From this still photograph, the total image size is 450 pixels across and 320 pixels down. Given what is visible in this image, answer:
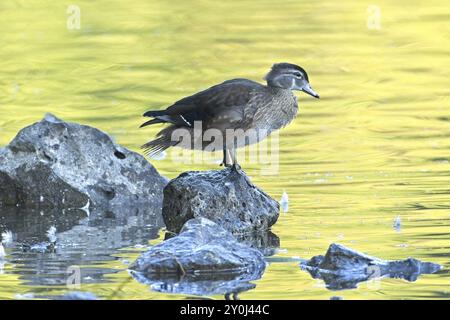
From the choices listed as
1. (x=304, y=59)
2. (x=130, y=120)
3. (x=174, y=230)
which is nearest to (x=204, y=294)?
(x=174, y=230)

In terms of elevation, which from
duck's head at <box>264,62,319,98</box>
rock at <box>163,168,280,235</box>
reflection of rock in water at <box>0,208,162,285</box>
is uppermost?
duck's head at <box>264,62,319,98</box>

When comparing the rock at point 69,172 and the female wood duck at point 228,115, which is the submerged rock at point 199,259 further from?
the rock at point 69,172

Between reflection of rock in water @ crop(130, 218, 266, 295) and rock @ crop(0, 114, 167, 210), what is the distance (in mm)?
2345

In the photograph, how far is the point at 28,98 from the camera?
684 inches

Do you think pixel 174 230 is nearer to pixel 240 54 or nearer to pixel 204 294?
pixel 204 294

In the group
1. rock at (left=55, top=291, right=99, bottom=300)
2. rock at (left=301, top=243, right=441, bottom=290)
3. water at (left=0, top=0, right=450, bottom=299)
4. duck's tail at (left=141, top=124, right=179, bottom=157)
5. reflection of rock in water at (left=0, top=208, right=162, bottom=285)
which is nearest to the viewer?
rock at (left=55, top=291, right=99, bottom=300)

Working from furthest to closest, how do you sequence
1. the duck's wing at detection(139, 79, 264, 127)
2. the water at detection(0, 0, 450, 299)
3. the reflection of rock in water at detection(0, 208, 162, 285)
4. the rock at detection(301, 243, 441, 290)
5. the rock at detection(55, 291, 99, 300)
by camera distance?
the duck's wing at detection(139, 79, 264, 127)
the water at detection(0, 0, 450, 299)
the reflection of rock in water at detection(0, 208, 162, 285)
the rock at detection(301, 243, 441, 290)
the rock at detection(55, 291, 99, 300)

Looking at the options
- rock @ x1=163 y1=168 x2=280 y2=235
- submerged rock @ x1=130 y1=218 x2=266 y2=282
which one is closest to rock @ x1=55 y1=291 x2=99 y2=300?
submerged rock @ x1=130 y1=218 x2=266 y2=282

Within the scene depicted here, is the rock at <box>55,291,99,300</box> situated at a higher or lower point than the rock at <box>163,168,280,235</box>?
lower

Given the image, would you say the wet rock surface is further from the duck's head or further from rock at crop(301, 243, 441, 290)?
the duck's head

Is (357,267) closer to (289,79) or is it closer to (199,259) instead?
(199,259)

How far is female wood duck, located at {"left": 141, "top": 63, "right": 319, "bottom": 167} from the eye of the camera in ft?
36.0

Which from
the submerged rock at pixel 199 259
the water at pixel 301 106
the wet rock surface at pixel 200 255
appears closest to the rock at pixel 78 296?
the water at pixel 301 106
